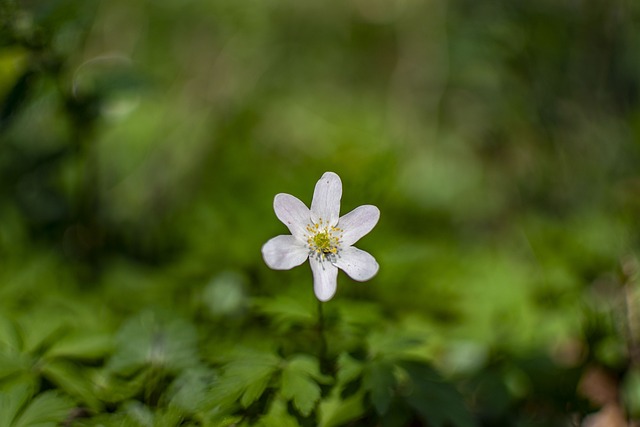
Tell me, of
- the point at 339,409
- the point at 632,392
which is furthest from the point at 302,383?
the point at 632,392

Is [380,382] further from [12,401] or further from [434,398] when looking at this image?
[12,401]

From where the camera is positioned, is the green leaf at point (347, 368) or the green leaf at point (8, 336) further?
the green leaf at point (8, 336)

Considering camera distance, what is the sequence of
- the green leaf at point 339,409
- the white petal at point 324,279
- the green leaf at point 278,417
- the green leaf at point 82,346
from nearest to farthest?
the white petal at point 324,279 → the green leaf at point 278,417 → the green leaf at point 339,409 → the green leaf at point 82,346

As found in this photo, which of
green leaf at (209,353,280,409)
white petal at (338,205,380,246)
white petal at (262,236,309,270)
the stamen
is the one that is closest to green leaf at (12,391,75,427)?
green leaf at (209,353,280,409)

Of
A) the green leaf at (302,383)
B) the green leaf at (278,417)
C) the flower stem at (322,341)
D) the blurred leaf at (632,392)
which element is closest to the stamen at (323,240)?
→ the flower stem at (322,341)

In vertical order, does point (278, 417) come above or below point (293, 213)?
below

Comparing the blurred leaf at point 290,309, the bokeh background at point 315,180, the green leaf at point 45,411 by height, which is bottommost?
the green leaf at point 45,411

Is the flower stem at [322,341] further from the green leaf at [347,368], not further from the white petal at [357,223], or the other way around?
the white petal at [357,223]
